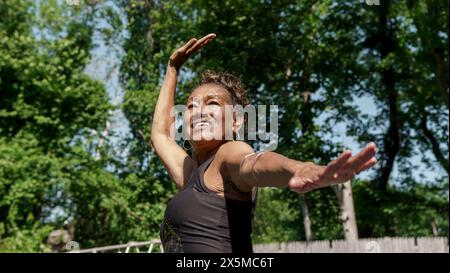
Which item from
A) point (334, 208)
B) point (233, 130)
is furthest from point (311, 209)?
point (233, 130)

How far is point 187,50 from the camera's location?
3242 millimetres

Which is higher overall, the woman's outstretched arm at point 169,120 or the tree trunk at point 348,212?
the tree trunk at point 348,212

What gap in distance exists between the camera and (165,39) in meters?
21.0

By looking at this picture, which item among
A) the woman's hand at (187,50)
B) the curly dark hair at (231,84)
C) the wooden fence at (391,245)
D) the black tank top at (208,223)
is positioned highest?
the wooden fence at (391,245)

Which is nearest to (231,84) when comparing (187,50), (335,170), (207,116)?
(207,116)

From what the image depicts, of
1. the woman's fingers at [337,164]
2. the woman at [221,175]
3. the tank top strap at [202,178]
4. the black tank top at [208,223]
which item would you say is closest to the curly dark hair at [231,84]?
the woman at [221,175]

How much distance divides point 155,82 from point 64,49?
3.42 metres

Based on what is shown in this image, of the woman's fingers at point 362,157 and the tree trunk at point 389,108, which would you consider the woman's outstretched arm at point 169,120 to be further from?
the tree trunk at point 389,108

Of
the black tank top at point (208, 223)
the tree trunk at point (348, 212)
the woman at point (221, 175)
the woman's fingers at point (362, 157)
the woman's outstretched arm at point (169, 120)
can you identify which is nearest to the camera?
the woman's fingers at point (362, 157)

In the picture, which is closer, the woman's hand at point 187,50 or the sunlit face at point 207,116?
the sunlit face at point 207,116

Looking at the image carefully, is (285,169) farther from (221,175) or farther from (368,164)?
(221,175)

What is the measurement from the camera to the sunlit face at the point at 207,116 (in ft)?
8.09

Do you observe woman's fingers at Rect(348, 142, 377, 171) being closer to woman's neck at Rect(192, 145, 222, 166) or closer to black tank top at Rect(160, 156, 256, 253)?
black tank top at Rect(160, 156, 256, 253)
